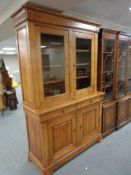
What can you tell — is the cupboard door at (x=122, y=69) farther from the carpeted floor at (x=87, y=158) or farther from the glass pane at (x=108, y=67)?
the carpeted floor at (x=87, y=158)

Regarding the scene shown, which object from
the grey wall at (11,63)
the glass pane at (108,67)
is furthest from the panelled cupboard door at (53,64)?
the grey wall at (11,63)

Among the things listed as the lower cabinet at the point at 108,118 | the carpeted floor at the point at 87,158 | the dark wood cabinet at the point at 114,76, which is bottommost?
the carpeted floor at the point at 87,158

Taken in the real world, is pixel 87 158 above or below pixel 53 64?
below

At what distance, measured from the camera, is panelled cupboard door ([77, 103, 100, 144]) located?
239cm

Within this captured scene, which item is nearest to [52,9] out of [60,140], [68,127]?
[68,127]

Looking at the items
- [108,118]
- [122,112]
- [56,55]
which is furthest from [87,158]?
[56,55]

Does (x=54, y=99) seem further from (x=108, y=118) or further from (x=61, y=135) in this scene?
(x=108, y=118)

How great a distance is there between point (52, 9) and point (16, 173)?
2.45 metres

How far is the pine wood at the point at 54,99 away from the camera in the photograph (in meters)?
1.74

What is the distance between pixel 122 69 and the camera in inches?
129

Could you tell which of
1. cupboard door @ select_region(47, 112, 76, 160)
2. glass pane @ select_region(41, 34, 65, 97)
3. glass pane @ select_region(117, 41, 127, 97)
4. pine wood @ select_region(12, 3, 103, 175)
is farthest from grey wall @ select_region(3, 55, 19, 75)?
cupboard door @ select_region(47, 112, 76, 160)

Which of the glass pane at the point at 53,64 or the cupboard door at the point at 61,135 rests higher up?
the glass pane at the point at 53,64

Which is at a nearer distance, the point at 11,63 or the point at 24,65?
the point at 24,65

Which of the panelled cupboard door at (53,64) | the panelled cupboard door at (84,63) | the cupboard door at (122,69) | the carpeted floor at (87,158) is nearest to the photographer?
the panelled cupboard door at (53,64)
